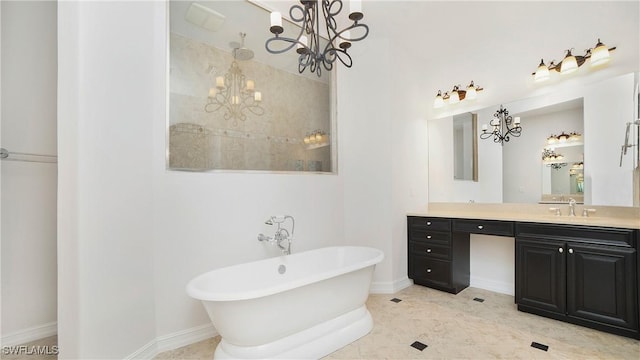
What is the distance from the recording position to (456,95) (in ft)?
11.5

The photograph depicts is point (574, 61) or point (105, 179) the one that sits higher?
point (574, 61)

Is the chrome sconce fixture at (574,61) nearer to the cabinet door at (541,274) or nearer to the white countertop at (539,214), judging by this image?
the white countertop at (539,214)

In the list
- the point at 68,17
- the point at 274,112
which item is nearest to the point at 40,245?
the point at 68,17

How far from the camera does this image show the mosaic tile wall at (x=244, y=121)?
2215 mm

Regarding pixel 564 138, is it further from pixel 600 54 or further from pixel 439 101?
pixel 439 101

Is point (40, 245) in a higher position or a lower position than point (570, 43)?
lower

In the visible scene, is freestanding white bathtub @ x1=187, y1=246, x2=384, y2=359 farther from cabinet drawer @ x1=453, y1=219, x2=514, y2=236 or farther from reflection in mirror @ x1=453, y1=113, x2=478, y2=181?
reflection in mirror @ x1=453, y1=113, x2=478, y2=181

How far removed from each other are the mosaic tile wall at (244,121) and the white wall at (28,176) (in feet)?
3.12

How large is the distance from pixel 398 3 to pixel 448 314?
286 cm

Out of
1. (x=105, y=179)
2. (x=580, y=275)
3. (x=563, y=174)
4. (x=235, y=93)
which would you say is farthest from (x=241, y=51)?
(x=580, y=275)

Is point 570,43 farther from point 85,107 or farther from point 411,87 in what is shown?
point 85,107

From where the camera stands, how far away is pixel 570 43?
2.69 m

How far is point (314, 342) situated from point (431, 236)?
5.95 ft

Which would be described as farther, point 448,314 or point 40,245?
point 448,314
